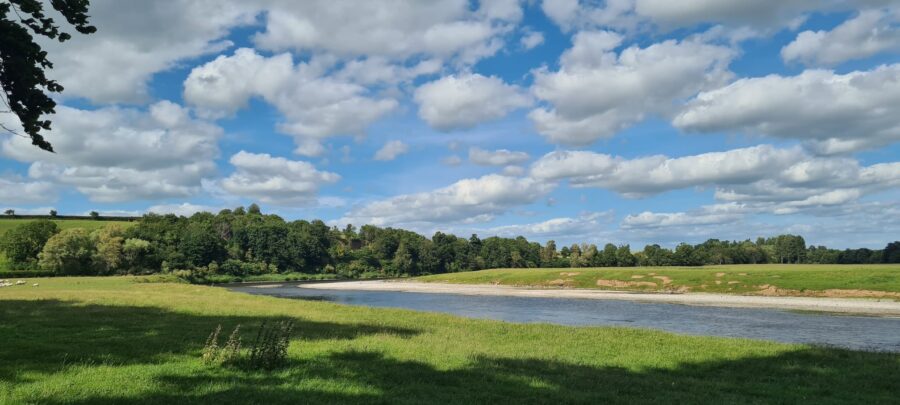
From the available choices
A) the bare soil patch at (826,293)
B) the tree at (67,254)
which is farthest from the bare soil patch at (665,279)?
the tree at (67,254)

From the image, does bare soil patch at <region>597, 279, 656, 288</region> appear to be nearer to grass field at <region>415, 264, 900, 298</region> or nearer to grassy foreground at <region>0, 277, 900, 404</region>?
grass field at <region>415, 264, 900, 298</region>

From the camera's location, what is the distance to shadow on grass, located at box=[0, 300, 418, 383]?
14867 millimetres

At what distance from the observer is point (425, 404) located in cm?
1111

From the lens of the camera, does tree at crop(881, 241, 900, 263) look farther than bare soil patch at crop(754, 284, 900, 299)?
Yes

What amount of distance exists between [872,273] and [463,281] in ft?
285

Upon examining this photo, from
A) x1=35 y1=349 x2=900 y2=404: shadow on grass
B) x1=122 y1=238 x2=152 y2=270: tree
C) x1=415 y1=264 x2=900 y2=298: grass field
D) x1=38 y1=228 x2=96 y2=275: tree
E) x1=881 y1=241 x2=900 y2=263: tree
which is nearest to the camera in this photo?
x1=35 y1=349 x2=900 y2=404: shadow on grass

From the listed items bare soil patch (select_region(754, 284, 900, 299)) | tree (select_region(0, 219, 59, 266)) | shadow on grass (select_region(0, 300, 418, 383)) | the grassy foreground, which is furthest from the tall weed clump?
tree (select_region(0, 219, 59, 266))

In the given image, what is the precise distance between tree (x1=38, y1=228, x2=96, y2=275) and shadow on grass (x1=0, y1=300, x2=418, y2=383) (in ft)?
315

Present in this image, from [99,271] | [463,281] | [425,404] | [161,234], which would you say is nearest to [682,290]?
[463,281]

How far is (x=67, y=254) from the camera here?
4464 inches

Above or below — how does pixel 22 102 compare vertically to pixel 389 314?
above

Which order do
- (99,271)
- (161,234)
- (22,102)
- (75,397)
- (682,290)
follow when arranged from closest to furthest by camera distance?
(75,397), (22,102), (682,290), (99,271), (161,234)

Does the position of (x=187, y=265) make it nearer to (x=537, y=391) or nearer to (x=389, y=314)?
(x=389, y=314)

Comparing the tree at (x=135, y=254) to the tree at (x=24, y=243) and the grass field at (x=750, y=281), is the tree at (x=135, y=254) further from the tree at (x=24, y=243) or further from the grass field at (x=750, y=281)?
the grass field at (x=750, y=281)
